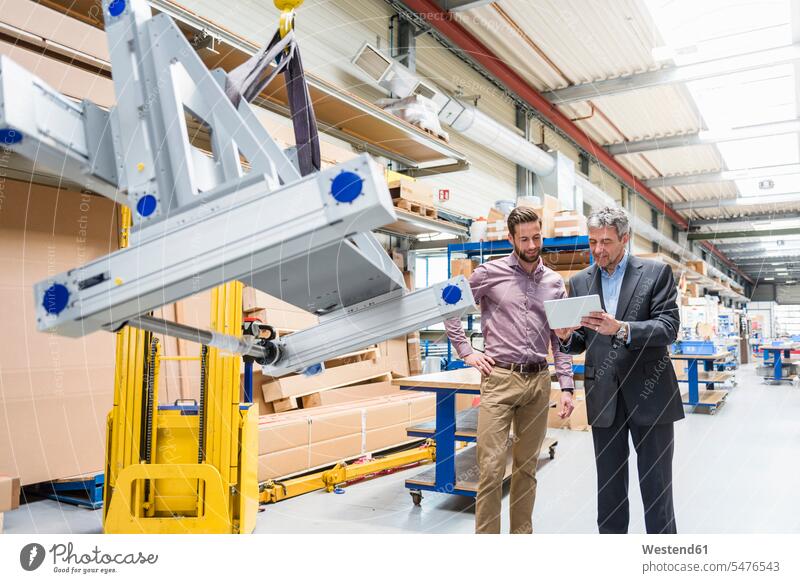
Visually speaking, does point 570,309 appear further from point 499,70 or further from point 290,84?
point 499,70

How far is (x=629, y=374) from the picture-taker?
7.78 ft

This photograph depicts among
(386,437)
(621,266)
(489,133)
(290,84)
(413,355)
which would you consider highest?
(489,133)

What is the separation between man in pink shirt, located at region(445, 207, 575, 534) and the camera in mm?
2752

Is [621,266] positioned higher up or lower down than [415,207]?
lower down

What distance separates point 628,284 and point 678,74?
6736 mm

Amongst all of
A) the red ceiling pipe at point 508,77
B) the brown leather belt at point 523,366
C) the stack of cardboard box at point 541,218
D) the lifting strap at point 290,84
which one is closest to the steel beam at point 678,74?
the red ceiling pipe at point 508,77

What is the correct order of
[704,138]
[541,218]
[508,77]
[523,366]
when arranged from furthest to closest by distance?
[704,138] < [508,77] < [541,218] < [523,366]

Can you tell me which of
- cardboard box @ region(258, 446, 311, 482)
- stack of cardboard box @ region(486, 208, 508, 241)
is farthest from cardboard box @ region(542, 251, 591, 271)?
cardboard box @ region(258, 446, 311, 482)

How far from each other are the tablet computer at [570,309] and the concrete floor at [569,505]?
180 centimetres

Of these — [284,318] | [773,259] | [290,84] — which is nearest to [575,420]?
[284,318]

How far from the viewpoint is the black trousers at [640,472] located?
7.72 ft

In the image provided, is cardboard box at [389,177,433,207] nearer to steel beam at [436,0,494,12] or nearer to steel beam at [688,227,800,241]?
steel beam at [436,0,494,12]

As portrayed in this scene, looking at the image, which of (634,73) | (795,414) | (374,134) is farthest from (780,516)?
(634,73)

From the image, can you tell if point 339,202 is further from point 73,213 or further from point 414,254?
point 414,254
